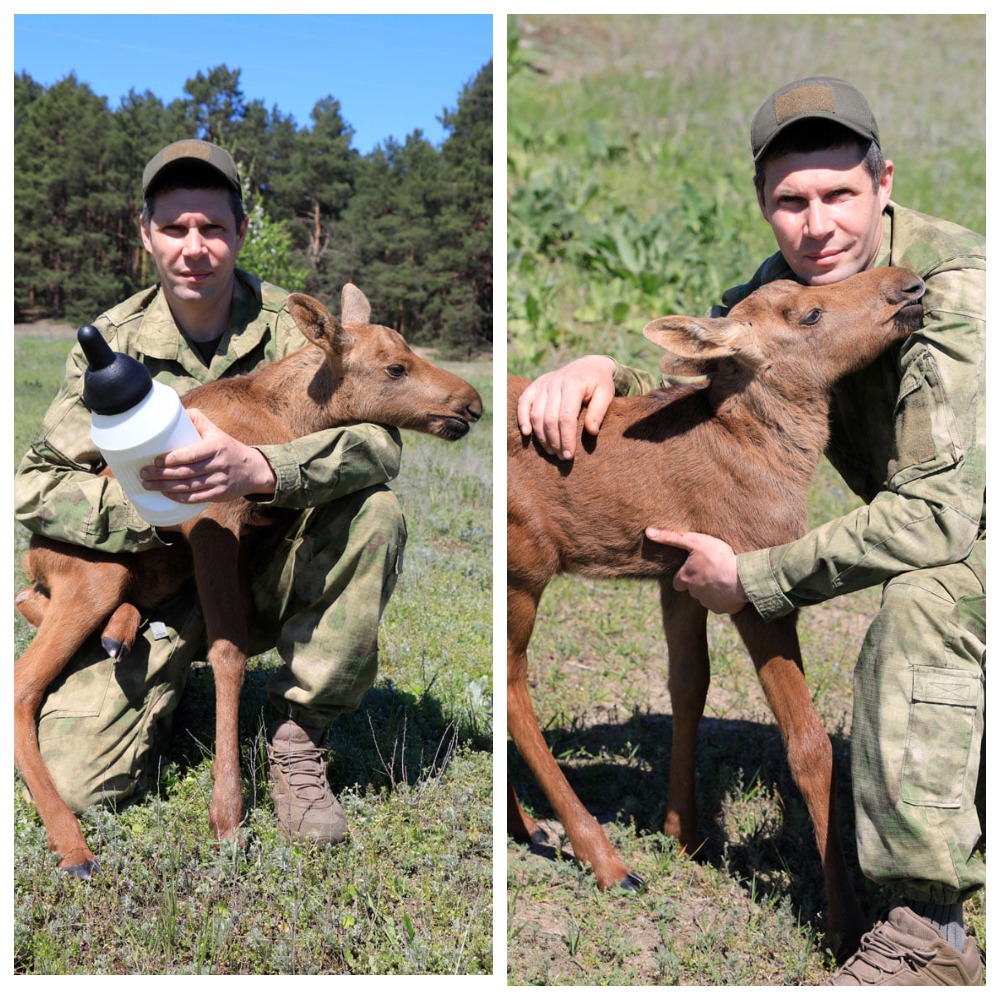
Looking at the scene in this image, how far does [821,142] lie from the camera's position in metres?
4.15

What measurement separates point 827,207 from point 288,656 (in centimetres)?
282

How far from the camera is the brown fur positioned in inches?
174

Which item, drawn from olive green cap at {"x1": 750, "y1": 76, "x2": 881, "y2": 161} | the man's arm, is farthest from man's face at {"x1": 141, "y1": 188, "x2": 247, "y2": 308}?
olive green cap at {"x1": 750, "y1": 76, "x2": 881, "y2": 161}

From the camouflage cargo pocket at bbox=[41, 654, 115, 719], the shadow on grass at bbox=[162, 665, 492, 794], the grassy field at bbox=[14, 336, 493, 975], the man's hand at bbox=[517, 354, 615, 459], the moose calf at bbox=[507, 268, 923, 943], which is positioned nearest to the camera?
the grassy field at bbox=[14, 336, 493, 975]

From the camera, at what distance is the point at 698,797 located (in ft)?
17.3

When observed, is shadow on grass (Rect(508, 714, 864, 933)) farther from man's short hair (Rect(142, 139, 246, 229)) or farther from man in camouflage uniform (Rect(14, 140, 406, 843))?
man's short hair (Rect(142, 139, 246, 229))

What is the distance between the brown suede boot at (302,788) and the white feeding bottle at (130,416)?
142 centimetres

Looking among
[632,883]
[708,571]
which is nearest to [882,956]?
[632,883]

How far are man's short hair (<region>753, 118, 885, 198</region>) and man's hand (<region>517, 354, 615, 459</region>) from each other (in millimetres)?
1101

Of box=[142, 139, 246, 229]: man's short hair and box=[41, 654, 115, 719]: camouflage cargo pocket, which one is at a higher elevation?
box=[142, 139, 246, 229]: man's short hair

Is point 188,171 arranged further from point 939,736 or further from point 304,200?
point 304,200

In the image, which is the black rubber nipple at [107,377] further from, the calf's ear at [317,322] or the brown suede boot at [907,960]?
the brown suede boot at [907,960]

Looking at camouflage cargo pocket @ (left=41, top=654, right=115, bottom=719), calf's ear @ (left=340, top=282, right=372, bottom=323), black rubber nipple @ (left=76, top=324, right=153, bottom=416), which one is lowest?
camouflage cargo pocket @ (left=41, top=654, right=115, bottom=719)

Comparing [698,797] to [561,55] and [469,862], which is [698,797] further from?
[561,55]
